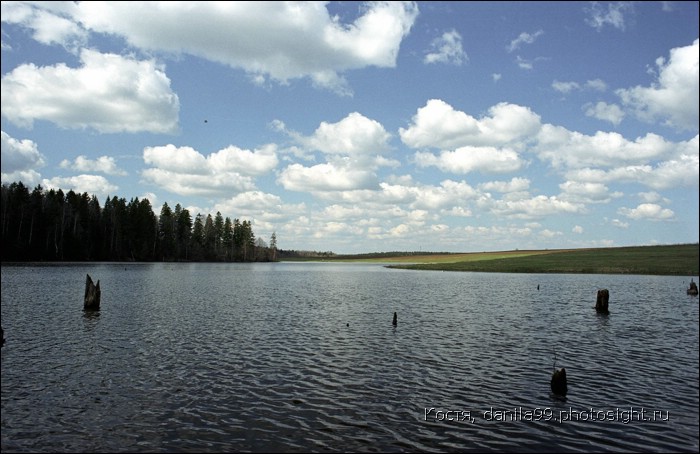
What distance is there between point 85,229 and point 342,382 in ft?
507

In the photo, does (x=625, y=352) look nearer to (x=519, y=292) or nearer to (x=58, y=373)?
(x=58, y=373)

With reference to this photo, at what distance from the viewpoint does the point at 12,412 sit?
53.0 feet

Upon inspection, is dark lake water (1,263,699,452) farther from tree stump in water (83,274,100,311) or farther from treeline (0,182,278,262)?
treeline (0,182,278,262)

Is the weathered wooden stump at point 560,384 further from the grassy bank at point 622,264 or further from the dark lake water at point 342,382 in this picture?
the grassy bank at point 622,264

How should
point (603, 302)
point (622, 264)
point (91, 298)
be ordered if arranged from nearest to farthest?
point (91, 298)
point (603, 302)
point (622, 264)

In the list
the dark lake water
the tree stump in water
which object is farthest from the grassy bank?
the tree stump in water

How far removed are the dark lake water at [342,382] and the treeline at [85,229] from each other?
334 ft

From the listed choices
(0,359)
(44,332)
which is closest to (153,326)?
(44,332)

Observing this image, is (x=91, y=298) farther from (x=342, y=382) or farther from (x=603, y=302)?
(x=603, y=302)

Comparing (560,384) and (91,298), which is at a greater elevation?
(91,298)

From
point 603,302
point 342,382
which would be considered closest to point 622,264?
point 603,302

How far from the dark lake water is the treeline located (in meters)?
102

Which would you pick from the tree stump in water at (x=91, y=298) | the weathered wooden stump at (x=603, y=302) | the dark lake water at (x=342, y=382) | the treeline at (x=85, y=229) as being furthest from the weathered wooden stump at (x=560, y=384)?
the treeline at (x=85, y=229)

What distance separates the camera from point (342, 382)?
20.9m
